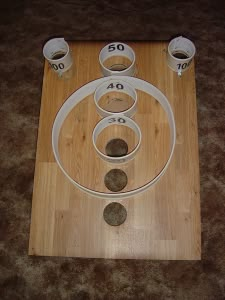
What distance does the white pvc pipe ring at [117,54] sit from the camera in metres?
1.06

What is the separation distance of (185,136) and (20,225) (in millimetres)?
696

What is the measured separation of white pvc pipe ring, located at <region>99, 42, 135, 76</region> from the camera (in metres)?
1.06

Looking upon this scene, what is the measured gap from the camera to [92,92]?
44.4 inches

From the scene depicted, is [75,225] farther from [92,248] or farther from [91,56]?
[91,56]

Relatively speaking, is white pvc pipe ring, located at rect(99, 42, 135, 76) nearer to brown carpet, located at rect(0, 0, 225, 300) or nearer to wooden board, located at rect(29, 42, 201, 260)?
wooden board, located at rect(29, 42, 201, 260)

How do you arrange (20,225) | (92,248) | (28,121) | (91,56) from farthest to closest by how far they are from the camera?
(28,121), (20,225), (91,56), (92,248)

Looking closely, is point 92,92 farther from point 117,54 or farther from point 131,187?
point 131,187

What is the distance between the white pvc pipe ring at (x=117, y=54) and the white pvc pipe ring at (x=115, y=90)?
30mm

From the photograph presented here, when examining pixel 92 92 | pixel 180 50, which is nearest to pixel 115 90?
pixel 92 92

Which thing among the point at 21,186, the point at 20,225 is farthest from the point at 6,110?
the point at 20,225

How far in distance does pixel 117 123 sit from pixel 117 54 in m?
0.23

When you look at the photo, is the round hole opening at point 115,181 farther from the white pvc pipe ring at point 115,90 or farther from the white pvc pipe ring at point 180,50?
the white pvc pipe ring at point 180,50

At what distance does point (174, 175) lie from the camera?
40.2 inches

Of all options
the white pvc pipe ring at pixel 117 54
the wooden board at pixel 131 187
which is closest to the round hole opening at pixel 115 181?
the wooden board at pixel 131 187
